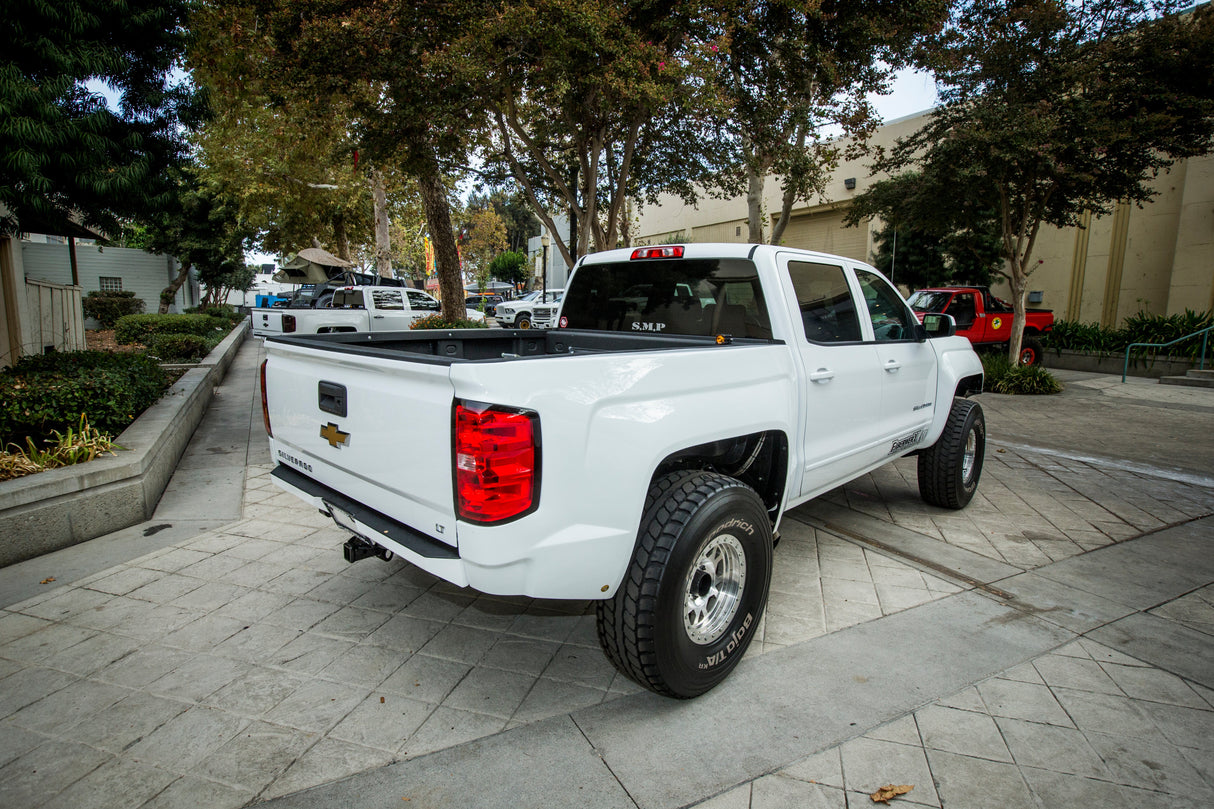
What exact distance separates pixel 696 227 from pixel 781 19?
21740 mm

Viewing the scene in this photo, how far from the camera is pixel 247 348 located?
18.4m

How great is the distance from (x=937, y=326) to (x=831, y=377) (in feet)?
6.26

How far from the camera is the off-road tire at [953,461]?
494cm

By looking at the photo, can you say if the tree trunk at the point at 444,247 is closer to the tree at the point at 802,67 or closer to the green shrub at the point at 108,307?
the tree at the point at 802,67

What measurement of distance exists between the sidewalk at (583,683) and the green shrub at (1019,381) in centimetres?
815

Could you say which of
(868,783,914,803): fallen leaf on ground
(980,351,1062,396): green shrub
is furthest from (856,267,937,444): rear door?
(980,351,1062,396): green shrub

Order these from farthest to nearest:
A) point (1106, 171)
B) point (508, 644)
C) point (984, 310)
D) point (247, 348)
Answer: point (247, 348) → point (984, 310) → point (1106, 171) → point (508, 644)

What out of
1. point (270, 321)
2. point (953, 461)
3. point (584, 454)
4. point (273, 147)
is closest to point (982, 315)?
point (953, 461)

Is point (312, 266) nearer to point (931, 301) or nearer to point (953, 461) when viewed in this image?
point (931, 301)

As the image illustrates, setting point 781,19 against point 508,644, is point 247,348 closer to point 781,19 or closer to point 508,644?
point 781,19

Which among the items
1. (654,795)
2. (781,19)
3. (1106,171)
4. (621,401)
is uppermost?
(781,19)

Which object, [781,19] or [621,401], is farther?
[781,19]

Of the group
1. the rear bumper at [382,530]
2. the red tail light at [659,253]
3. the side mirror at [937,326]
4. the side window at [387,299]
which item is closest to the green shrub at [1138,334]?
A: the side mirror at [937,326]

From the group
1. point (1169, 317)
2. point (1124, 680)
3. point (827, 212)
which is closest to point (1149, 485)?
point (1124, 680)
